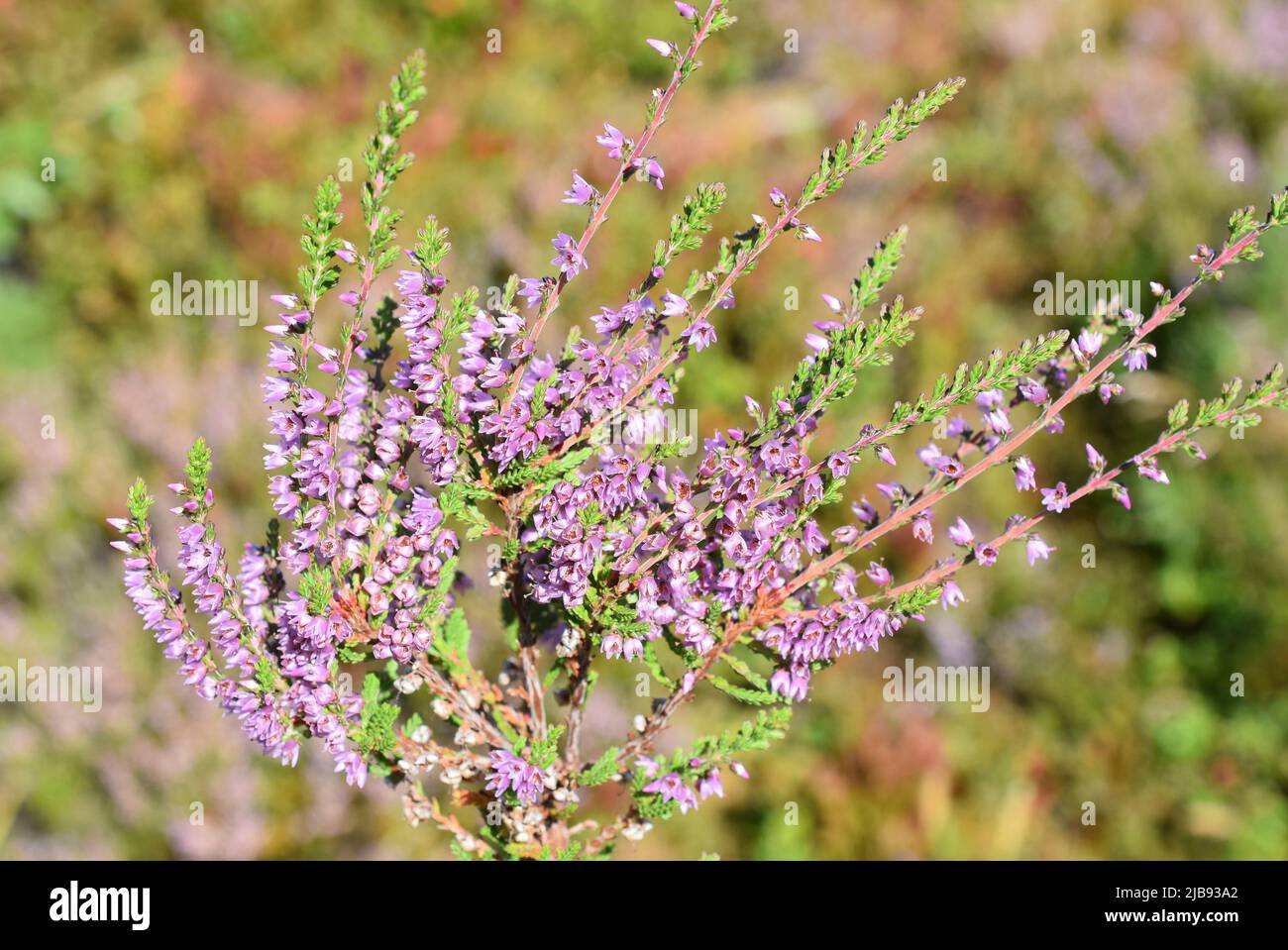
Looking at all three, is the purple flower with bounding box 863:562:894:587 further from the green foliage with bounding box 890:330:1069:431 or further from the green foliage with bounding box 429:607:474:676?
the green foliage with bounding box 429:607:474:676

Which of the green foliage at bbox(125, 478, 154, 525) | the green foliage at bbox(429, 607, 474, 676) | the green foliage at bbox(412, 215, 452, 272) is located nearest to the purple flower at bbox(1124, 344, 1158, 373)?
the green foliage at bbox(412, 215, 452, 272)

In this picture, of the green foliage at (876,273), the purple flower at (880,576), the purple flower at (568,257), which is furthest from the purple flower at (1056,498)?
the purple flower at (568,257)

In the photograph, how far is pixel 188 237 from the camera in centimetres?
707

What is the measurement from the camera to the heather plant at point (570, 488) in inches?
70.3

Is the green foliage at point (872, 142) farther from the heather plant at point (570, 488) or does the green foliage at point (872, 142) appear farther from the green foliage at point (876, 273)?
the green foliage at point (876, 273)

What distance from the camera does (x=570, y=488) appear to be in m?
1.74

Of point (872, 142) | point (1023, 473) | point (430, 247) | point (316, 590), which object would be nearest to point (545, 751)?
point (316, 590)

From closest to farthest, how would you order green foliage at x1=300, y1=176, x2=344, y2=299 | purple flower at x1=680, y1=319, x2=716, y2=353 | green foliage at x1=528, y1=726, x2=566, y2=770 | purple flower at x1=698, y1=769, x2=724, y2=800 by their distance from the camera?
1. green foliage at x1=300, y1=176, x2=344, y2=299
2. purple flower at x1=680, y1=319, x2=716, y2=353
3. green foliage at x1=528, y1=726, x2=566, y2=770
4. purple flower at x1=698, y1=769, x2=724, y2=800

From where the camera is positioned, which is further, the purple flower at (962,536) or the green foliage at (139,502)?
the purple flower at (962,536)

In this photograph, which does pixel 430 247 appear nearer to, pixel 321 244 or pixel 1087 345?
pixel 321 244

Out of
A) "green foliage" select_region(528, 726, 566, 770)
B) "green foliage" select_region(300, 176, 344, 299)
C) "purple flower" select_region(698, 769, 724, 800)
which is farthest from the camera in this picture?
"purple flower" select_region(698, 769, 724, 800)

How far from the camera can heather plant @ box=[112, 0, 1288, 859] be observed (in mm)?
1785
